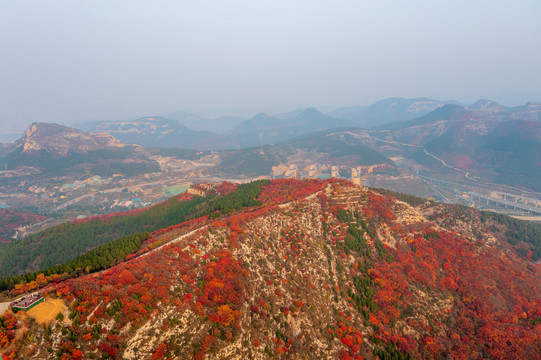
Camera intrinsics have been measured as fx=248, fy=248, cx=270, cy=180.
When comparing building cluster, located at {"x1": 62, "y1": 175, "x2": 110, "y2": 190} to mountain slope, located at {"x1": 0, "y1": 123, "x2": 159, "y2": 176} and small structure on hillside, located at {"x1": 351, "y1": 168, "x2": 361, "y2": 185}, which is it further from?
→ small structure on hillside, located at {"x1": 351, "y1": 168, "x2": 361, "y2": 185}

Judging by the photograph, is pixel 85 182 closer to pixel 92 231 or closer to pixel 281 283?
pixel 92 231

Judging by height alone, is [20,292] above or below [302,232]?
above

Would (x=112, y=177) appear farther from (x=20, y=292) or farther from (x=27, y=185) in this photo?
(x=20, y=292)

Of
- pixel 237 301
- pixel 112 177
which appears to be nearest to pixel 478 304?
pixel 237 301

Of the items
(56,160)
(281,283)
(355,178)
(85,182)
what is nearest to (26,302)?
(281,283)

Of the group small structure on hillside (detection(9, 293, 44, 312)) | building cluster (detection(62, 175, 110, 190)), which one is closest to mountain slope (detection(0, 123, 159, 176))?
building cluster (detection(62, 175, 110, 190))

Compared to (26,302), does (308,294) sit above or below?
below

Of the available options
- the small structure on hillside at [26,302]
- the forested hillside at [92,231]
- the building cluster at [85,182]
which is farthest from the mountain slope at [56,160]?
the small structure on hillside at [26,302]
